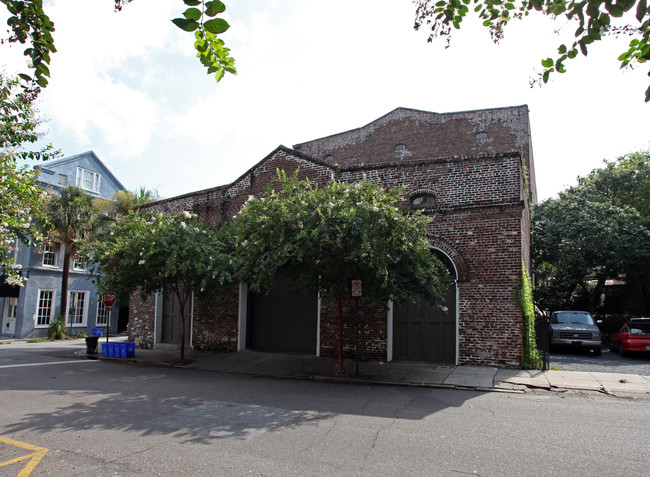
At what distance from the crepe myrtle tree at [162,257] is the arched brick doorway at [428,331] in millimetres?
5374

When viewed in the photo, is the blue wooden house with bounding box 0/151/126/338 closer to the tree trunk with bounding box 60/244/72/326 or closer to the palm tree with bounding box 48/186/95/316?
the tree trunk with bounding box 60/244/72/326

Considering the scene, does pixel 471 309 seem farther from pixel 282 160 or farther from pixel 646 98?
pixel 646 98

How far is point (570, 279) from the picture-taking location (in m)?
22.8

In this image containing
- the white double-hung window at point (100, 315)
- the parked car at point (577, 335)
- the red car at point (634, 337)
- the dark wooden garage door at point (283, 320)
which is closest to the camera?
the dark wooden garage door at point (283, 320)

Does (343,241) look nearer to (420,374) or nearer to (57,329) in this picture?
(420,374)

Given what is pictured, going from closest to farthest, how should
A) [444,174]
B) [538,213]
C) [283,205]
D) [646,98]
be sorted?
[646,98]
[283,205]
[444,174]
[538,213]

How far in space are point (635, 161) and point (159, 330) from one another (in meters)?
28.9

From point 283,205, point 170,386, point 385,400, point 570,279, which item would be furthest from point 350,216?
point 570,279

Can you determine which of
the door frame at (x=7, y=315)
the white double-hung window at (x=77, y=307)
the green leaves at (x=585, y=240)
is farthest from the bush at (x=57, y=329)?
the green leaves at (x=585, y=240)

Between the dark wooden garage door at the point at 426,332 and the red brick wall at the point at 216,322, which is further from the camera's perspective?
the red brick wall at the point at 216,322

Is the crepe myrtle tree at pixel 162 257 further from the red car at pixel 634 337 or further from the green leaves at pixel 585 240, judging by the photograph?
the green leaves at pixel 585 240

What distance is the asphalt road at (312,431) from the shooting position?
4.93 metres

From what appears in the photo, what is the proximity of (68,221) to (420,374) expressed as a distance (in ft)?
71.5

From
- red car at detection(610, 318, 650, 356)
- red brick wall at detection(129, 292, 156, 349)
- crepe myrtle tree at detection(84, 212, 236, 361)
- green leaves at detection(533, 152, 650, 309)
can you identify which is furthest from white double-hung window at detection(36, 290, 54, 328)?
red car at detection(610, 318, 650, 356)
